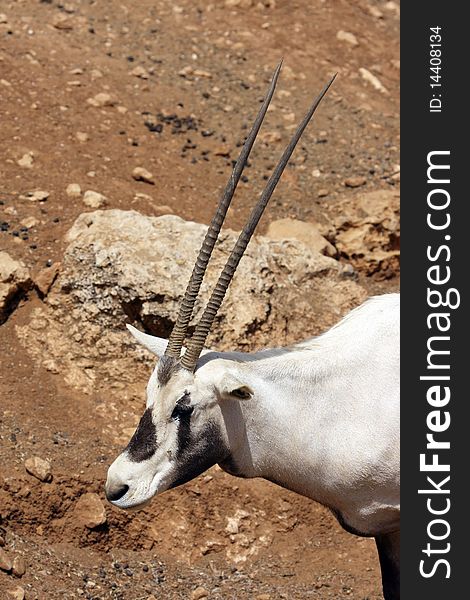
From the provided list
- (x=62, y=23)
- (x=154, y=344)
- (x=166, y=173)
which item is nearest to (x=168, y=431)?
(x=154, y=344)

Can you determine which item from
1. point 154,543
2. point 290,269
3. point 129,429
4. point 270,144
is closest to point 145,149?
point 270,144

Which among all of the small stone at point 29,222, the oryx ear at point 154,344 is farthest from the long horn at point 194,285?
the small stone at point 29,222

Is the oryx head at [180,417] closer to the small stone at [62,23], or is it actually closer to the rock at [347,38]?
the small stone at [62,23]

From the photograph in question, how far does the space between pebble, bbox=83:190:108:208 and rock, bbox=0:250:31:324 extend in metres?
1.25

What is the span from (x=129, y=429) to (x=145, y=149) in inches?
164

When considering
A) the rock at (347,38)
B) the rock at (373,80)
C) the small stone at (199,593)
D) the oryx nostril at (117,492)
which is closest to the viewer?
the oryx nostril at (117,492)

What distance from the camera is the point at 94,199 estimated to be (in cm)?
1040

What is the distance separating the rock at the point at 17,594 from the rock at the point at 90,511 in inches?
41.0

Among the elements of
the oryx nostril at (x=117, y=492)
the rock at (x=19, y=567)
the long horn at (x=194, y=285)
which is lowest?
the rock at (x=19, y=567)

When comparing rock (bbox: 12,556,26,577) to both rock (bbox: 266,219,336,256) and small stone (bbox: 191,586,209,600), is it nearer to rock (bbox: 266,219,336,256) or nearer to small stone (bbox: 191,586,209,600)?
small stone (bbox: 191,586,209,600)

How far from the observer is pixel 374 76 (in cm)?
1498

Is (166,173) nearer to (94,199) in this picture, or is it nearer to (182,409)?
(94,199)

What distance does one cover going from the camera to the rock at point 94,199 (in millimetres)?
10367

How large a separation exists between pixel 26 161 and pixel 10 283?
6.70 ft
